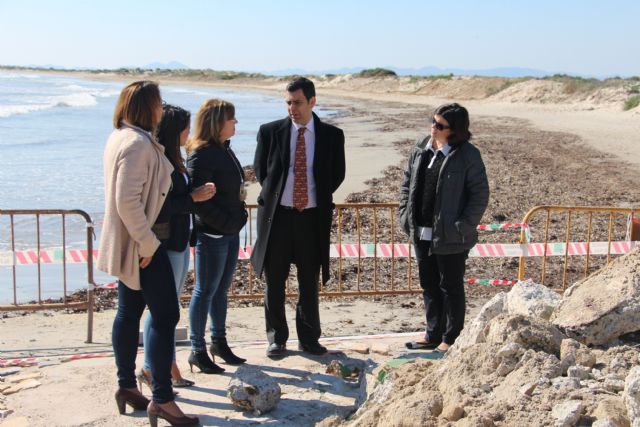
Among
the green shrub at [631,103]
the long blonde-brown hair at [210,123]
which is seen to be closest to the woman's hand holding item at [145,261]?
the long blonde-brown hair at [210,123]

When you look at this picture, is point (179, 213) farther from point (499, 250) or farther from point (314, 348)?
point (499, 250)

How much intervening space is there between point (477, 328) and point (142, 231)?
6.45 feet

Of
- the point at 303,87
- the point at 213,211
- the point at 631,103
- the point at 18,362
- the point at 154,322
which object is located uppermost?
the point at 631,103

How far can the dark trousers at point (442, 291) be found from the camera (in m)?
5.52

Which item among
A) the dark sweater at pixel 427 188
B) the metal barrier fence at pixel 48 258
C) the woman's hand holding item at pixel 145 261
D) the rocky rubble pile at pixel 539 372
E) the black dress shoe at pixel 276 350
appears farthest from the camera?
the metal barrier fence at pixel 48 258

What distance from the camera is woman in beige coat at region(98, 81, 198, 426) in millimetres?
3912

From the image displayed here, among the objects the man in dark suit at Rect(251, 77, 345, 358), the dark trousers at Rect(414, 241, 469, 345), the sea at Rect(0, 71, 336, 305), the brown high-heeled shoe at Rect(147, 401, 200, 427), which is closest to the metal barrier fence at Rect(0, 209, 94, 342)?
the sea at Rect(0, 71, 336, 305)

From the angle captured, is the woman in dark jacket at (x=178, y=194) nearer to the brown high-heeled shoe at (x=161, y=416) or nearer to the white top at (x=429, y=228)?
the brown high-heeled shoe at (x=161, y=416)

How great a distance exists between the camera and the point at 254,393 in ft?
14.7

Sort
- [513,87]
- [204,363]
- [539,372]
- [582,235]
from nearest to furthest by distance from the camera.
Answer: [539,372]
[204,363]
[582,235]
[513,87]

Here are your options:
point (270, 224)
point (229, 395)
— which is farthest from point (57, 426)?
point (270, 224)

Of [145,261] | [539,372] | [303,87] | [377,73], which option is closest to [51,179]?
[303,87]

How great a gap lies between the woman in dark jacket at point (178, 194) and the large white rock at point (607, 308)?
88.0 inches

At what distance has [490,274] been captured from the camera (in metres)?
9.06
